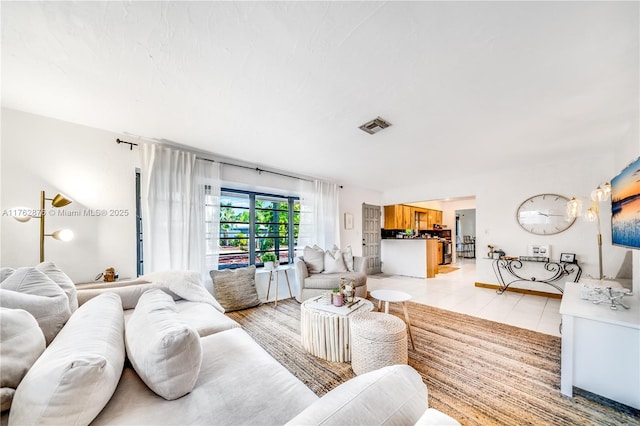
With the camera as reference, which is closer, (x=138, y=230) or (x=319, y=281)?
(x=138, y=230)

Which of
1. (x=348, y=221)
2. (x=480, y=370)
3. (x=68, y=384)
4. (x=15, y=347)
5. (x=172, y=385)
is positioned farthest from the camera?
(x=348, y=221)

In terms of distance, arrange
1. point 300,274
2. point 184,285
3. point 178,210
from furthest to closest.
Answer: point 300,274, point 178,210, point 184,285

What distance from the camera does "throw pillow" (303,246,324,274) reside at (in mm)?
4062

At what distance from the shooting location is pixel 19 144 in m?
2.23

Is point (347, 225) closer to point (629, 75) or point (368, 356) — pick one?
point (368, 356)

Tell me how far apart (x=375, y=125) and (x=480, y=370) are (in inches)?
96.8

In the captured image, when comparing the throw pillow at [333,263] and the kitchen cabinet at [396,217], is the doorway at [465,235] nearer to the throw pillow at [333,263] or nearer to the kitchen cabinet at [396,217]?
the kitchen cabinet at [396,217]

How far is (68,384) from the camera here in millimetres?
680

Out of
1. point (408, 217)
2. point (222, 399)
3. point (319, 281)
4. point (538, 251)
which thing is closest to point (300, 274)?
point (319, 281)

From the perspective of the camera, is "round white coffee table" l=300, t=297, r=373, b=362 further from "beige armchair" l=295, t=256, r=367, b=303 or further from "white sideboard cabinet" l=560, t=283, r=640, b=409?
"white sideboard cabinet" l=560, t=283, r=640, b=409

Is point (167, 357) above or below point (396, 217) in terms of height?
below

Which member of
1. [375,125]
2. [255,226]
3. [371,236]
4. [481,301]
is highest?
[375,125]

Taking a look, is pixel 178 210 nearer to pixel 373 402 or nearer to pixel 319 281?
pixel 319 281

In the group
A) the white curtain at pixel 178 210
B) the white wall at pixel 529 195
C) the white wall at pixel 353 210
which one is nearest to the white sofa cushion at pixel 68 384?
the white curtain at pixel 178 210
